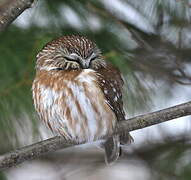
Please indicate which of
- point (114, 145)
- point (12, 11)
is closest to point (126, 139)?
point (114, 145)

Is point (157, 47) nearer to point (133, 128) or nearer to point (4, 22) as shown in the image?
point (133, 128)

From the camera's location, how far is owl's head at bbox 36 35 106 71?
2961mm

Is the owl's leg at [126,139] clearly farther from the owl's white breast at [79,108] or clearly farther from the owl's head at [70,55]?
the owl's head at [70,55]

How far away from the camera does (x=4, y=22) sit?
99.6 inches

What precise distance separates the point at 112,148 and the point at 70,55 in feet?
1.94

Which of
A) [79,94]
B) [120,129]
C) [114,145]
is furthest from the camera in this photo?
[114,145]

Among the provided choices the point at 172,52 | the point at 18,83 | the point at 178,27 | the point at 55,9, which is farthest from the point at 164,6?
the point at 18,83

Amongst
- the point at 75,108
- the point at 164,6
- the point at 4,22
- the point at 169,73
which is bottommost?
the point at 169,73

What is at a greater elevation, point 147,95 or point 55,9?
point 55,9

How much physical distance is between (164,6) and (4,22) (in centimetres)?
88

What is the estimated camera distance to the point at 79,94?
2.93 meters

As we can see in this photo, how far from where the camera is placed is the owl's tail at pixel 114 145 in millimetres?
3104

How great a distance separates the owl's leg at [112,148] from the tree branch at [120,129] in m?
0.39

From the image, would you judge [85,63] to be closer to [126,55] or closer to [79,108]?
[79,108]
